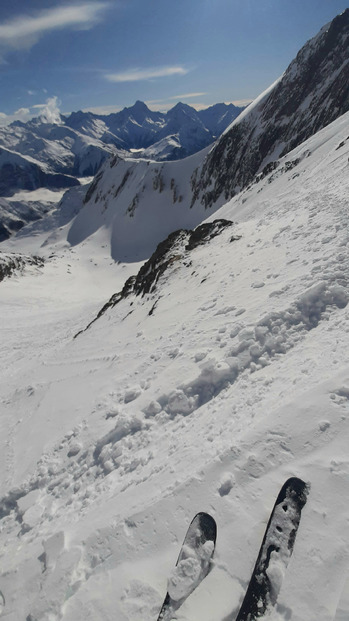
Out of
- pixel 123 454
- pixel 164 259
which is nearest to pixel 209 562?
pixel 123 454

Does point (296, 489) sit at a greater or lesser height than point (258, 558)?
greater

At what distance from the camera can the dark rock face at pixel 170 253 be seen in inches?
873

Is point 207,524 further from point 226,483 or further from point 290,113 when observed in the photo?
point 290,113

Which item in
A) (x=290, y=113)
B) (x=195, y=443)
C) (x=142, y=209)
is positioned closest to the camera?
(x=195, y=443)

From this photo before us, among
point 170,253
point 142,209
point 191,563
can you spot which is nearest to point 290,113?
point 142,209

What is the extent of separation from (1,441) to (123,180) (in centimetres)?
11558

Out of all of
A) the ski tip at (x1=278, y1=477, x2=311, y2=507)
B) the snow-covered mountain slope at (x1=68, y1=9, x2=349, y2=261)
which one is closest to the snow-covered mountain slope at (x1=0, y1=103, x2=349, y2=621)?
the ski tip at (x1=278, y1=477, x2=311, y2=507)

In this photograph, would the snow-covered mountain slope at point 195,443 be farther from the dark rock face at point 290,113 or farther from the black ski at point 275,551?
the dark rock face at point 290,113

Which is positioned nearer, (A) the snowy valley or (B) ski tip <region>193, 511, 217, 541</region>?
(A) the snowy valley

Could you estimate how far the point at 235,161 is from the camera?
73.2 metres

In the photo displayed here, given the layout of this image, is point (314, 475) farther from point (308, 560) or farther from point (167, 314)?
point (167, 314)

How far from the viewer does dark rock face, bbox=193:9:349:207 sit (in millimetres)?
59156

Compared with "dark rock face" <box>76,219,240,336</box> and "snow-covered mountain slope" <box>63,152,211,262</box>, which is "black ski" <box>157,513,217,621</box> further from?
"snow-covered mountain slope" <box>63,152,211,262</box>

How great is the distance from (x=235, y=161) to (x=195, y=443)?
77832mm
